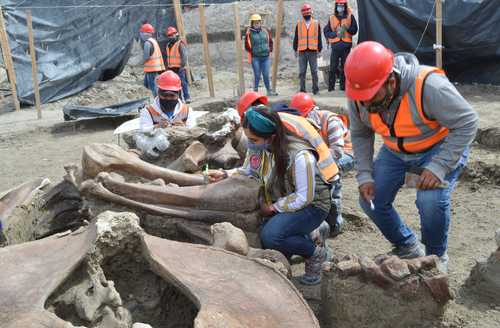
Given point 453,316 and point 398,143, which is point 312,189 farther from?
point 453,316

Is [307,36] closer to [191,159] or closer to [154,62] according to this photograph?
[154,62]

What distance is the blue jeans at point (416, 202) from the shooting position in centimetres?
343

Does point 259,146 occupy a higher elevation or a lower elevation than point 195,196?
higher

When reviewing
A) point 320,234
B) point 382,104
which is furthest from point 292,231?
point 382,104

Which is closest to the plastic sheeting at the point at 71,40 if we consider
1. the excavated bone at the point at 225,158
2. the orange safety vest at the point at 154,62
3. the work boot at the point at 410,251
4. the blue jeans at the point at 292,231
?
the orange safety vest at the point at 154,62

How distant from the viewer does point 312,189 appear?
12.1 ft

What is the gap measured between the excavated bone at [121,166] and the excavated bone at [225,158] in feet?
2.05

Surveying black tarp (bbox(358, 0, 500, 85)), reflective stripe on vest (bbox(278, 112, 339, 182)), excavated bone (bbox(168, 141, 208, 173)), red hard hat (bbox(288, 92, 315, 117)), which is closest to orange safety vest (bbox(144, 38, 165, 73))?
black tarp (bbox(358, 0, 500, 85))

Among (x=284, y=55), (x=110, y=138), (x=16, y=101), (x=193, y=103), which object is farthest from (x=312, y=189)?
(x=284, y=55)

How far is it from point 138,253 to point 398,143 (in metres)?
1.72

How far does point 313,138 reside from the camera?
3801 millimetres

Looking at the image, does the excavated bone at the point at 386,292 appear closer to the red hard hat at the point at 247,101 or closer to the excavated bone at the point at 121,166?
the excavated bone at the point at 121,166

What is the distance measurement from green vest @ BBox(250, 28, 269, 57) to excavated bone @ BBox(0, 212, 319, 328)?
9.04 meters

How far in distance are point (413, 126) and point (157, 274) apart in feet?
5.65
